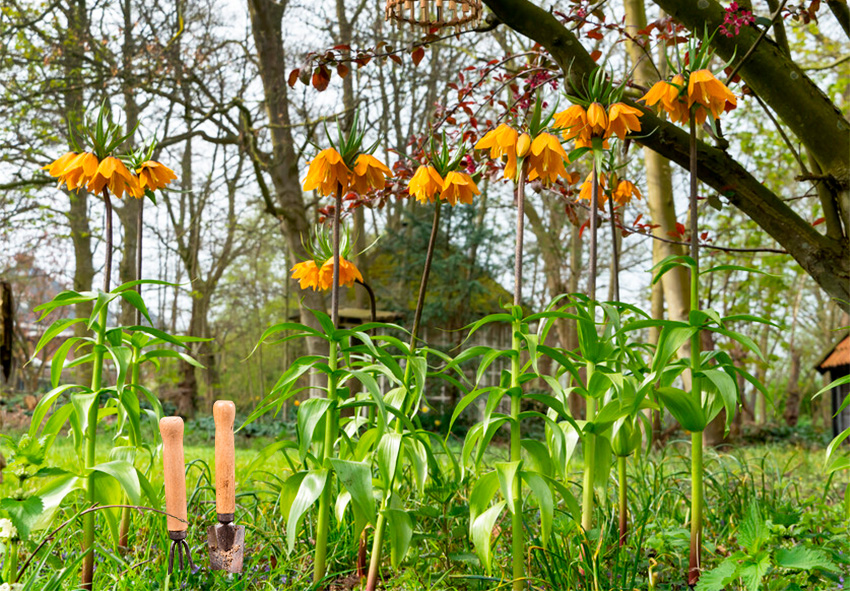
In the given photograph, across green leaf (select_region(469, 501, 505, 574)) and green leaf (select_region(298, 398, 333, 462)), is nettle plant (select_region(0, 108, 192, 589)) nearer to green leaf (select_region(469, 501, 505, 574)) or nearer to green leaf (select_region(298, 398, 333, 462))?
green leaf (select_region(298, 398, 333, 462))

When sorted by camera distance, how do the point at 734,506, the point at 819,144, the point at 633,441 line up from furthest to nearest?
the point at 819,144 → the point at 734,506 → the point at 633,441

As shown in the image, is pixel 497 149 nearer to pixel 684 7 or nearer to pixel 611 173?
pixel 611 173

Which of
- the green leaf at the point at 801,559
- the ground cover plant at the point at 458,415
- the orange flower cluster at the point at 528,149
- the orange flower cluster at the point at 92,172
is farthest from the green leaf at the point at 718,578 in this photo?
the orange flower cluster at the point at 92,172

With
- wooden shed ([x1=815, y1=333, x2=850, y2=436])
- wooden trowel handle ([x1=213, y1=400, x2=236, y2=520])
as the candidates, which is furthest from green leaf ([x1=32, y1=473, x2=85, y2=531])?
wooden shed ([x1=815, y1=333, x2=850, y2=436])

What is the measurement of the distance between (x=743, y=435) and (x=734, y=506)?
27.6 feet

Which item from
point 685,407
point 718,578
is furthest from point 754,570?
point 685,407

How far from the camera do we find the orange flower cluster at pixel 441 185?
2.05m

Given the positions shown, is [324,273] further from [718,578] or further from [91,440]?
[718,578]

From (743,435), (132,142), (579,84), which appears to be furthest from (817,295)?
(579,84)

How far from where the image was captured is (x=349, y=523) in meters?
2.46

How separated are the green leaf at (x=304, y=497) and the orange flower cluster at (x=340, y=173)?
795 mm

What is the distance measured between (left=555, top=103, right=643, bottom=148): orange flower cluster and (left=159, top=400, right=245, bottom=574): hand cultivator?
4.13 feet

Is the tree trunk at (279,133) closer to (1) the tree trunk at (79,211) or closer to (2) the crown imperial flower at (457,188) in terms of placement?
(1) the tree trunk at (79,211)

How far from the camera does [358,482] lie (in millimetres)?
1788
